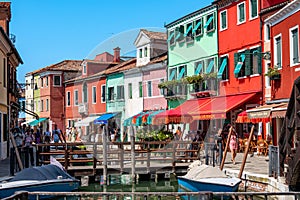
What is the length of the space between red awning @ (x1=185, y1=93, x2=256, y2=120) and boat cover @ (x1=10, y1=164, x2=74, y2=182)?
480 inches

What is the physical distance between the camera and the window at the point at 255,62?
2630 cm

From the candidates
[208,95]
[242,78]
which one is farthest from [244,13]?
[208,95]

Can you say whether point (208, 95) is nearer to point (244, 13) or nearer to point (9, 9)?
point (244, 13)

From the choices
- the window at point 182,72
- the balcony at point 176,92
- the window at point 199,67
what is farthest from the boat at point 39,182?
the window at point 182,72

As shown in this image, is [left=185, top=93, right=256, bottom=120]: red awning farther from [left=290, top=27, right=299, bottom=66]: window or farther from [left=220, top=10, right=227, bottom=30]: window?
[left=290, top=27, right=299, bottom=66]: window

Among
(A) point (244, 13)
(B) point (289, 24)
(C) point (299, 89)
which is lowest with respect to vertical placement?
(C) point (299, 89)

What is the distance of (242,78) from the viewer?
2812 cm

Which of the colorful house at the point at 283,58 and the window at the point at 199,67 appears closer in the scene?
the colorful house at the point at 283,58

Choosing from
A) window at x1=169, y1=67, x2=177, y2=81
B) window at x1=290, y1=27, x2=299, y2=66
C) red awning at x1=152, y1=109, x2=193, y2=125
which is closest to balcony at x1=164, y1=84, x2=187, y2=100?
window at x1=169, y1=67, x2=177, y2=81

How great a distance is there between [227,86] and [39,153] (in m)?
12.9

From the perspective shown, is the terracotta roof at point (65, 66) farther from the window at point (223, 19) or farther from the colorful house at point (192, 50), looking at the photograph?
the window at point (223, 19)

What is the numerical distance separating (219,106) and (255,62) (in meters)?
3.28

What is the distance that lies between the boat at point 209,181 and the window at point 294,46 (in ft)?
20.2

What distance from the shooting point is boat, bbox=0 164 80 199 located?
583 inches
